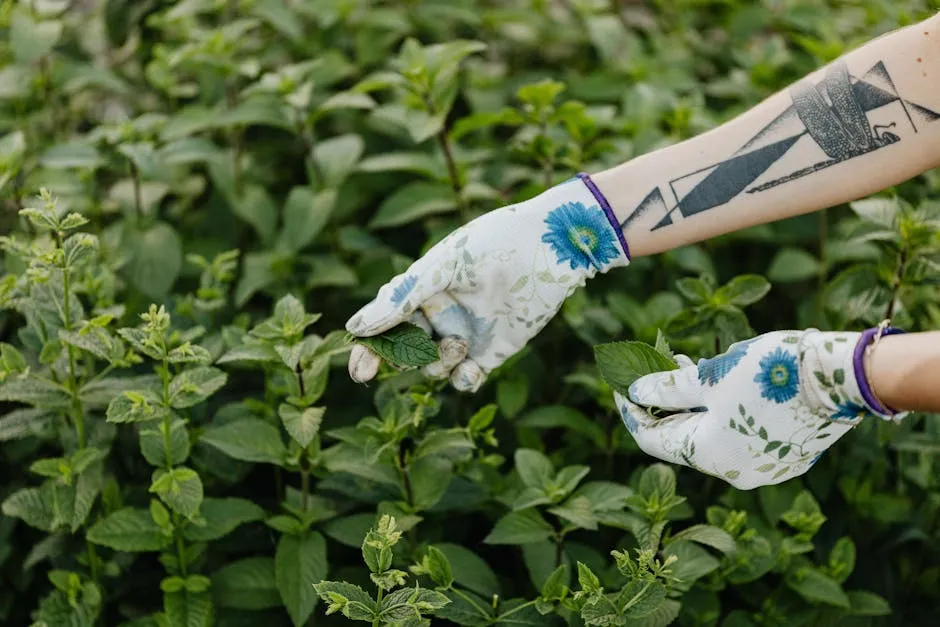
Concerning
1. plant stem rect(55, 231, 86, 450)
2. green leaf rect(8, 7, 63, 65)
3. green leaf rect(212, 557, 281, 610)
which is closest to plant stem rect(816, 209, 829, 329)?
green leaf rect(212, 557, 281, 610)

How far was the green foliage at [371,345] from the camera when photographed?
157cm

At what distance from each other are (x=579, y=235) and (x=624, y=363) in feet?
0.71

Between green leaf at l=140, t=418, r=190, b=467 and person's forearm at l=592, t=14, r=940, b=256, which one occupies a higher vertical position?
person's forearm at l=592, t=14, r=940, b=256

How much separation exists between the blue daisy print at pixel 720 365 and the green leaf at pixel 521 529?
401mm

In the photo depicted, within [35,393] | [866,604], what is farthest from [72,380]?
[866,604]

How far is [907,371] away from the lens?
1192 millimetres

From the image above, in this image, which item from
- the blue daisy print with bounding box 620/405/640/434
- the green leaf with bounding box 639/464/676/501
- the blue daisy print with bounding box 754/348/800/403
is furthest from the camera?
the green leaf with bounding box 639/464/676/501

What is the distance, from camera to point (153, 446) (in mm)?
1566

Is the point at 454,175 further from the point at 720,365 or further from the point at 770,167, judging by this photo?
the point at 720,365

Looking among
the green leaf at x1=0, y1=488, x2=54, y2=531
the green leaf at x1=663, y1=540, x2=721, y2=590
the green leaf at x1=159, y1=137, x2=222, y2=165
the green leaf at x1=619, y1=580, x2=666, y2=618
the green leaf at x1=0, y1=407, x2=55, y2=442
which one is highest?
the green leaf at x1=159, y1=137, x2=222, y2=165

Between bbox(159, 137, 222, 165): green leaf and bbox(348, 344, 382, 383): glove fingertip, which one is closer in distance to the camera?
bbox(348, 344, 382, 383): glove fingertip

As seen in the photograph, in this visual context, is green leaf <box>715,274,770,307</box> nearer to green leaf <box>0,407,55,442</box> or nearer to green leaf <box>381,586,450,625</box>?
green leaf <box>381,586,450,625</box>

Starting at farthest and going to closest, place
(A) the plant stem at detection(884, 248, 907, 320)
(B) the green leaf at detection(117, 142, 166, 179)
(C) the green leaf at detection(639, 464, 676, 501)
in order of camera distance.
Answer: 1. (B) the green leaf at detection(117, 142, 166, 179)
2. (A) the plant stem at detection(884, 248, 907, 320)
3. (C) the green leaf at detection(639, 464, 676, 501)

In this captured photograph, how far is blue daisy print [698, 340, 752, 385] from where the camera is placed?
4.36 ft
